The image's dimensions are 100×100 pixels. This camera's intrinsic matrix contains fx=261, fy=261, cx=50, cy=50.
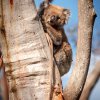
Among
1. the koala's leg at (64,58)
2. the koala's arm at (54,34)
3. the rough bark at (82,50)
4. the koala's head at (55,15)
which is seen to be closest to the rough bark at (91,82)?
the rough bark at (82,50)

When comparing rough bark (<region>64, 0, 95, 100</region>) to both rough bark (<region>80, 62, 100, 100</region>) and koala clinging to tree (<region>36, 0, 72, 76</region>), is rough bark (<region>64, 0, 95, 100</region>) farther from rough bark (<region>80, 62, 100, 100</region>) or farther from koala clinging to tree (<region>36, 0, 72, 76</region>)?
koala clinging to tree (<region>36, 0, 72, 76</region>)

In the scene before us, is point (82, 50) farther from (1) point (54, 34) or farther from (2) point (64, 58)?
(1) point (54, 34)

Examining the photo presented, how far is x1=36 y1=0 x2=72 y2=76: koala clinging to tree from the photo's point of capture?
2.28m

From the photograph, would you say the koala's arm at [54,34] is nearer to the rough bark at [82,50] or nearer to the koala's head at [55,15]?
the koala's head at [55,15]

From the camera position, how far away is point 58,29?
2701 mm

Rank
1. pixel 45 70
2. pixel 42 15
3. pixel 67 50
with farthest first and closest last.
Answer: pixel 42 15 < pixel 67 50 < pixel 45 70

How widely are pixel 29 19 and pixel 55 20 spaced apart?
1036 millimetres

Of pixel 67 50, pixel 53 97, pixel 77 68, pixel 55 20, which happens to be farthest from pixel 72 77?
pixel 55 20

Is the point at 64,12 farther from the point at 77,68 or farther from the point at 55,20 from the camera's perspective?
the point at 77,68

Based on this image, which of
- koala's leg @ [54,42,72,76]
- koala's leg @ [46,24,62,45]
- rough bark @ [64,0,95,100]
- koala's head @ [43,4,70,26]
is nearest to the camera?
rough bark @ [64,0,95,100]

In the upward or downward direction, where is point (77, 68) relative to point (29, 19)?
downward

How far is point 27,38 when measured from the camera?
1.63m

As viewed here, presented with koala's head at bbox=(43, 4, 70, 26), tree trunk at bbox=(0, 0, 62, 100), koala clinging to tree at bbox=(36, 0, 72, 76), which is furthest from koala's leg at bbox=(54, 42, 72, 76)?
tree trunk at bbox=(0, 0, 62, 100)

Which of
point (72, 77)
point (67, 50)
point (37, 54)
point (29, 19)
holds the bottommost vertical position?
point (67, 50)
